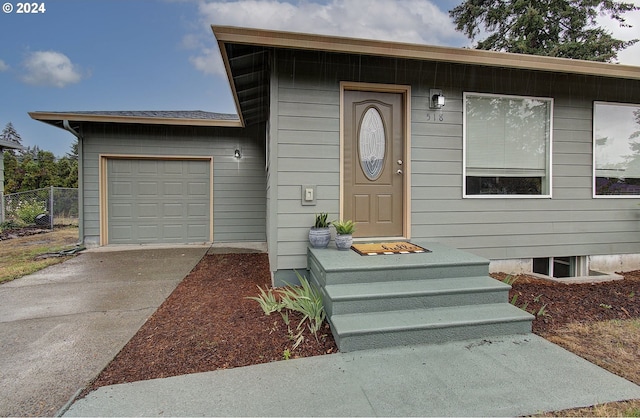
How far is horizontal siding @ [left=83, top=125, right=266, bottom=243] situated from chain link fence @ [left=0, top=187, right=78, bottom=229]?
4.01 meters

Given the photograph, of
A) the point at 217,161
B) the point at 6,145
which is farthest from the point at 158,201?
the point at 6,145

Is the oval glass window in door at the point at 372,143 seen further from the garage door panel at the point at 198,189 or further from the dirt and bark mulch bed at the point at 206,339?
the garage door panel at the point at 198,189

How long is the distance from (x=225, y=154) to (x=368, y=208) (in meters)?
4.36

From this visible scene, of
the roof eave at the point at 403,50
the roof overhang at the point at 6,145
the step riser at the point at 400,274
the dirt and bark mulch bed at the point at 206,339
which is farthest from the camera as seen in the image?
the roof overhang at the point at 6,145

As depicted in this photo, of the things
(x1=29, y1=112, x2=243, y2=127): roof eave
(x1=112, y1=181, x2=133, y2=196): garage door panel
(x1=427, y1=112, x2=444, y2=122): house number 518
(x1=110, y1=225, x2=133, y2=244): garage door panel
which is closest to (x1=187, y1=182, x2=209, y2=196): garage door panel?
(x1=112, y1=181, x2=133, y2=196): garage door panel

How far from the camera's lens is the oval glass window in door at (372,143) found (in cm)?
383

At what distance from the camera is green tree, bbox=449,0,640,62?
1252 centimetres

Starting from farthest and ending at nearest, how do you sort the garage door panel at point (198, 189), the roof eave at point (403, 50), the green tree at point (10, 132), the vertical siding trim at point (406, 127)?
the green tree at point (10, 132), the garage door panel at point (198, 189), the vertical siding trim at point (406, 127), the roof eave at point (403, 50)

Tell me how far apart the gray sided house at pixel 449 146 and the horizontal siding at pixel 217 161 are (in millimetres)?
1981

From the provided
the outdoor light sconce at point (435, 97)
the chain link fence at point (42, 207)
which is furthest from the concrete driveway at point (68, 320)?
the chain link fence at point (42, 207)

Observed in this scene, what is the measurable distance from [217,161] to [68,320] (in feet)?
15.3

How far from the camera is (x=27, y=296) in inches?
135

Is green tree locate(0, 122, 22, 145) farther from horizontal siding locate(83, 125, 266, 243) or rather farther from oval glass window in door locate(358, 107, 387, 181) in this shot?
oval glass window in door locate(358, 107, 387, 181)

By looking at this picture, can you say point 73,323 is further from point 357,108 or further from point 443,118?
point 443,118
